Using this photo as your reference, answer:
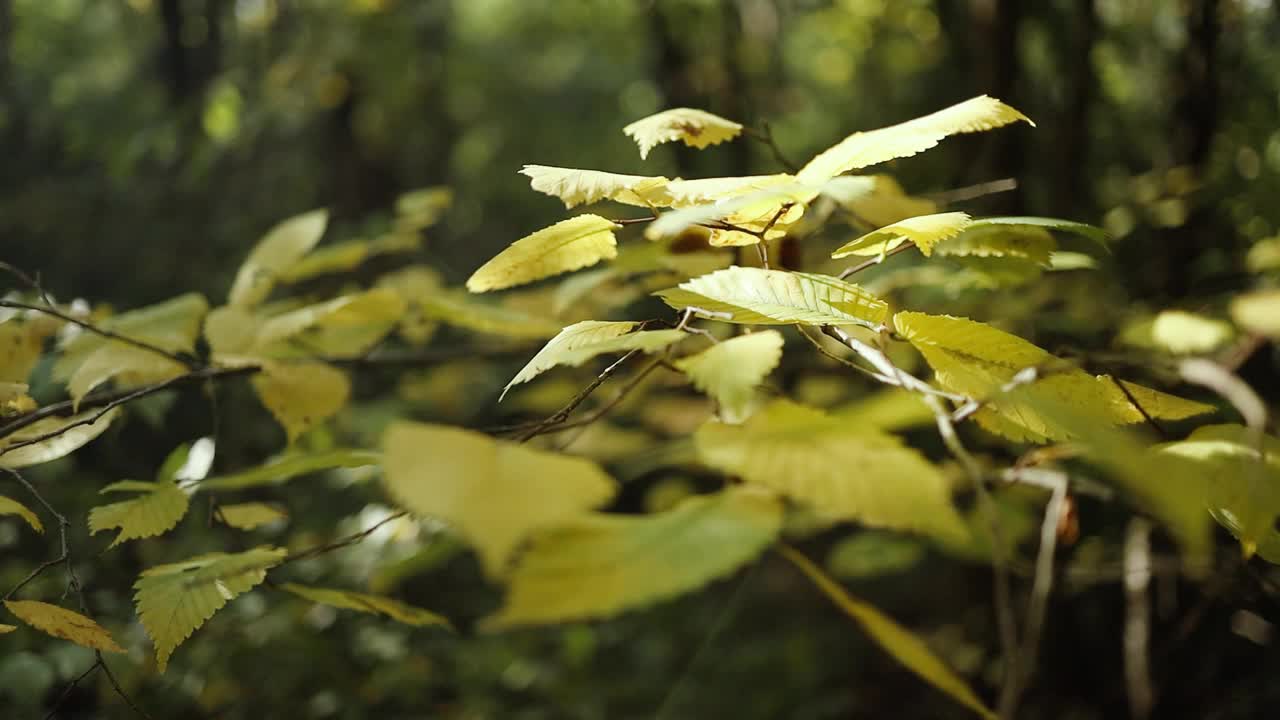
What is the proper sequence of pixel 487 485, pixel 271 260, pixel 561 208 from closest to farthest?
pixel 487 485
pixel 271 260
pixel 561 208

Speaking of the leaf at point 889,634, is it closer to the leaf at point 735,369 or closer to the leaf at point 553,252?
the leaf at point 735,369

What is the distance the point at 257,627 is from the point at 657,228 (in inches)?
56.0

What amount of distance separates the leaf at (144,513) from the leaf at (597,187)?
401 millimetres

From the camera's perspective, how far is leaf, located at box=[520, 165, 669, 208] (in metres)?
0.52

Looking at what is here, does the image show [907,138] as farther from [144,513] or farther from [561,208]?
[561,208]

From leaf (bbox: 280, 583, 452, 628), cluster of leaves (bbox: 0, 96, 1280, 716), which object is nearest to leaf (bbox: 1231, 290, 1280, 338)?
cluster of leaves (bbox: 0, 96, 1280, 716)

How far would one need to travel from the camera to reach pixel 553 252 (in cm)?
55

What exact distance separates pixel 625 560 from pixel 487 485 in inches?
2.6

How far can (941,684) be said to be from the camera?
44cm

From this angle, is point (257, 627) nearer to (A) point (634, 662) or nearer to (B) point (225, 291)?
(A) point (634, 662)

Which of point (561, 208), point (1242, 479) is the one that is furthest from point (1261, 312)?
point (561, 208)

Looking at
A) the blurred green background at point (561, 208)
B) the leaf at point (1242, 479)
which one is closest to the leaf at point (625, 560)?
the leaf at point (1242, 479)

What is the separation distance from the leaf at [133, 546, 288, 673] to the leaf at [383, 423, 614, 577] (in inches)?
9.4

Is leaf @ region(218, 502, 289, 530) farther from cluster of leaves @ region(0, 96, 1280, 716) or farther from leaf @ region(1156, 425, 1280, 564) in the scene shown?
leaf @ region(1156, 425, 1280, 564)
